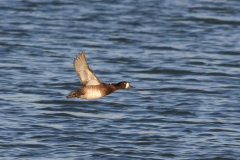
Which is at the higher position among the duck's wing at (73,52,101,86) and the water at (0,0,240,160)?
the duck's wing at (73,52,101,86)

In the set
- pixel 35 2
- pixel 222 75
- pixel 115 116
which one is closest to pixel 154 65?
pixel 222 75

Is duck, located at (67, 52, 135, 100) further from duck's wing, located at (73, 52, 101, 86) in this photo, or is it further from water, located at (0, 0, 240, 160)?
water, located at (0, 0, 240, 160)

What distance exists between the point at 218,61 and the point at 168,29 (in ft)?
20.0

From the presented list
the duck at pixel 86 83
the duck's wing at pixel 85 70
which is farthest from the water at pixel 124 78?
the duck's wing at pixel 85 70

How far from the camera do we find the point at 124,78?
19562 mm

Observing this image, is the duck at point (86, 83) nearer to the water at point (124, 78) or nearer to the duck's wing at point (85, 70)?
the duck's wing at point (85, 70)

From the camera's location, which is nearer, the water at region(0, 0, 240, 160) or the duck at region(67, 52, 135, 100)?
the duck at region(67, 52, 135, 100)

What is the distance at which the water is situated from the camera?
13250mm

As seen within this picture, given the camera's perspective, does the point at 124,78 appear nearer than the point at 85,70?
No

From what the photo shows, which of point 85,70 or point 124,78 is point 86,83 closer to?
point 85,70

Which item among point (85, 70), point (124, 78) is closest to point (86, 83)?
point (85, 70)

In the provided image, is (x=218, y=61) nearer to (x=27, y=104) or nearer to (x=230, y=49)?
(x=230, y=49)

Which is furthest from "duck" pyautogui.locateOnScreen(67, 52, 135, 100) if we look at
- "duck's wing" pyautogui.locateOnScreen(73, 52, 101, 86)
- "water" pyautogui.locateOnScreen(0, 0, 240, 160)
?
"water" pyautogui.locateOnScreen(0, 0, 240, 160)

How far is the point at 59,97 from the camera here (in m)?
17.5
